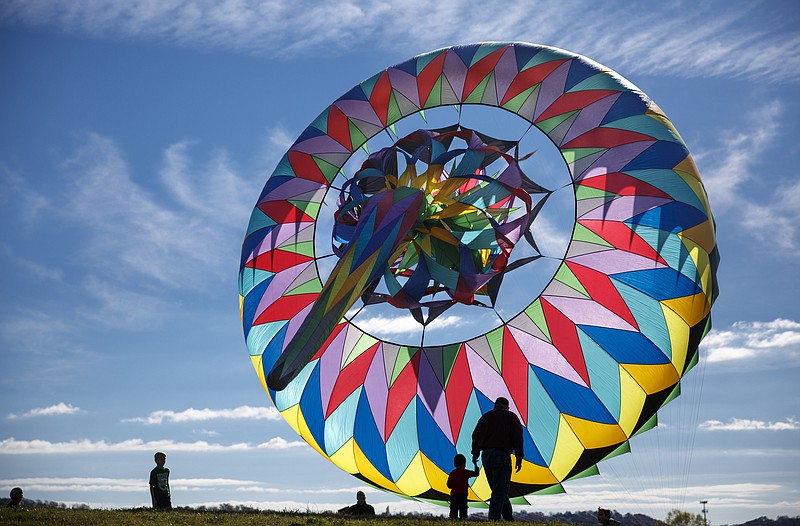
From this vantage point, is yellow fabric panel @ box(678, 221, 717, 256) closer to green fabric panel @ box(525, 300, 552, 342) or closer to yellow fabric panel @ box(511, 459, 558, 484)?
green fabric panel @ box(525, 300, 552, 342)

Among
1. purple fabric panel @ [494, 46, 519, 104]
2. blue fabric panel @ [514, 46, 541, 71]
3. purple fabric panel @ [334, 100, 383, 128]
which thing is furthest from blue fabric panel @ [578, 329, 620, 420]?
purple fabric panel @ [334, 100, 383, 128]

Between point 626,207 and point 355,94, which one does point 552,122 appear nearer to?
point 626,207

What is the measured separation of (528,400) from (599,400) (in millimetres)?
1060

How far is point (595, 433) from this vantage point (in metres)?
12.7

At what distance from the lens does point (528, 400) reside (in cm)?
1311

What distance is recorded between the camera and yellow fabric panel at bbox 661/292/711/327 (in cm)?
1227

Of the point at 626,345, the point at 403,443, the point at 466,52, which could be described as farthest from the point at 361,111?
the point at 626,345

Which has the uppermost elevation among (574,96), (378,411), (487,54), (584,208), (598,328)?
(487,54)

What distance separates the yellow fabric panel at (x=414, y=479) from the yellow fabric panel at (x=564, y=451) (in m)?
2.05

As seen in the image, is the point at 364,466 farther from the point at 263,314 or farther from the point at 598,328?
the point at 598,328

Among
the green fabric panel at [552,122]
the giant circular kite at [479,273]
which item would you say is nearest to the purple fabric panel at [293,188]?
the giant circular kite at [479,273]

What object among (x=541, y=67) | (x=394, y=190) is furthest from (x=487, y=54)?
(x=394, y=190)

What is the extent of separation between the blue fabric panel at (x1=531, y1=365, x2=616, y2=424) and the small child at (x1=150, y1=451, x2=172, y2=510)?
5.63 metres

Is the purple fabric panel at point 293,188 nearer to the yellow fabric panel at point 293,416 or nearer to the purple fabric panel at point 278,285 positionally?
the purple fabric panel at point 278,285
